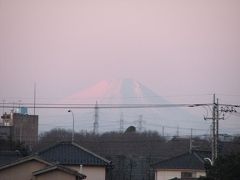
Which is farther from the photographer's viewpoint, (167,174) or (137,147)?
(137,147)

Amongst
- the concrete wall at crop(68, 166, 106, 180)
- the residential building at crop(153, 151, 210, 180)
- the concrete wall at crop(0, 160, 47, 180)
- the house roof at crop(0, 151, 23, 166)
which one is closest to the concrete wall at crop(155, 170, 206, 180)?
the residential building at crop(153, 151, 210, 180)

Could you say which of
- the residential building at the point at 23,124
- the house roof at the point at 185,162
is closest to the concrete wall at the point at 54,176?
→ the house roof at the point at 185,162

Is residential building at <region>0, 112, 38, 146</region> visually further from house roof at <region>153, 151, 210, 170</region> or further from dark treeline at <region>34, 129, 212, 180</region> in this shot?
house roof at <region>153, 151, 210, 170</region>

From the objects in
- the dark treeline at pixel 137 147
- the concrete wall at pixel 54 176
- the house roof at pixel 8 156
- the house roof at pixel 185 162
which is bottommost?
the dark treeline at pixel 137 147

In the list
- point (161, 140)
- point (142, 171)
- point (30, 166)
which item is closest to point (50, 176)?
point (30, 166)

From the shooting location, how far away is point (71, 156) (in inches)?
1913

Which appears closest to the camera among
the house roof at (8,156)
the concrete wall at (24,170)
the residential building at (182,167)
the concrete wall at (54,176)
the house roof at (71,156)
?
the concrete wall at (54,176)

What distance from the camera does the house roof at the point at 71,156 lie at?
1868 inches

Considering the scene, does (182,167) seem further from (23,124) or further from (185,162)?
(23,124)

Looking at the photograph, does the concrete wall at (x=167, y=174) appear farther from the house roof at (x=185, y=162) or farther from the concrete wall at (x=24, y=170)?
the concrete wall at (x=24, y=170)

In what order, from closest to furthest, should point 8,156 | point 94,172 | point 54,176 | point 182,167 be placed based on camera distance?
point 54,176 < point 8,156 < point 94,172 < point 182,167

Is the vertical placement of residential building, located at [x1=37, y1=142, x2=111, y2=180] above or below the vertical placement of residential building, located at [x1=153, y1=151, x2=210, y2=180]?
above

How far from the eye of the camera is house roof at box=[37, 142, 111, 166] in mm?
47438

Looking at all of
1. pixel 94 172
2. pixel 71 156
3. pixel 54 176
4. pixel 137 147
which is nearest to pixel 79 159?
pixel 71 156
